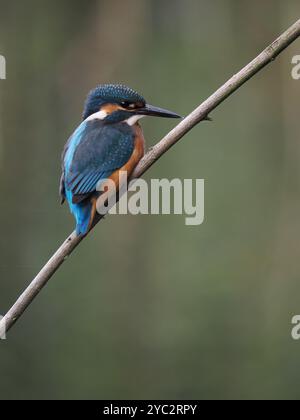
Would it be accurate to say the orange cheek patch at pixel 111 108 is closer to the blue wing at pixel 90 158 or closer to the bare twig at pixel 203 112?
the blue wing at pixel 90 158

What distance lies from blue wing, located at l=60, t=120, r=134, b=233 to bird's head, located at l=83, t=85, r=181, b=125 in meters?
0.03

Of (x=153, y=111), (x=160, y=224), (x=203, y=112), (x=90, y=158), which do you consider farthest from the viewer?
(x=160, y=224)

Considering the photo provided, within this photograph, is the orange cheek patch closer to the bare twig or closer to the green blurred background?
the bare twig

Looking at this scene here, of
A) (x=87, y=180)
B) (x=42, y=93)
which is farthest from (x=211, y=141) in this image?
(x=87, y=180)

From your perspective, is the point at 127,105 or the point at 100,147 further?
the point at 127,105

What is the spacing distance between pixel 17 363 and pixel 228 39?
236 centimetres

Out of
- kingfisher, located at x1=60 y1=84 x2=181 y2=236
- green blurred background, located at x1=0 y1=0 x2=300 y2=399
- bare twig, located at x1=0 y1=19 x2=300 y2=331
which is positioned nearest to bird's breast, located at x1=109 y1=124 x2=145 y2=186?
kingfisher, located at x1=60 y1=84 x2=181 y2=236

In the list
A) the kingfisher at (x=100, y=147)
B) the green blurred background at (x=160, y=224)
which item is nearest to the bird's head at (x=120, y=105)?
the kingfisher at (x=100, y=147)

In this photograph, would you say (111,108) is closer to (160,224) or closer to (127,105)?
(127,105)

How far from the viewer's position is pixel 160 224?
530 cm

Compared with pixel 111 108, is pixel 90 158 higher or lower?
lower

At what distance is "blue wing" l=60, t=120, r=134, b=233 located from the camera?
289 centimetres

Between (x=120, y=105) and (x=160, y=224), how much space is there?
→ 7.33ft

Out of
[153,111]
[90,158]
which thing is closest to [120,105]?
[153,111]
